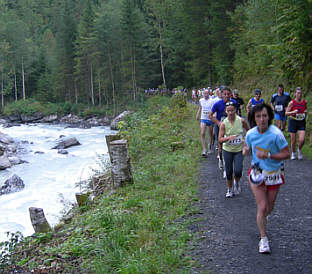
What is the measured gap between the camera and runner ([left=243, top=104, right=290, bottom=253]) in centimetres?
401

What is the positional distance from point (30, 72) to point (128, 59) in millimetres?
23603

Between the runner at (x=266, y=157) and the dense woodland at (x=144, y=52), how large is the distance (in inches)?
408

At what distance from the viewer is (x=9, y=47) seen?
55.1 meters

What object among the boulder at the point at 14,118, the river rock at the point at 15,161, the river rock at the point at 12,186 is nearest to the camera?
the river rock at the point at 12,186

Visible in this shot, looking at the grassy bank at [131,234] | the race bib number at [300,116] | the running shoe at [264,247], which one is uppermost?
the race bib number at [300,116]

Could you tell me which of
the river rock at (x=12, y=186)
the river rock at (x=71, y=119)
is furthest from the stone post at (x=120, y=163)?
the river rock at (x=71, y=119)

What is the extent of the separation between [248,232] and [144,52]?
42048mm

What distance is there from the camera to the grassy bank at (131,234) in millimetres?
4344

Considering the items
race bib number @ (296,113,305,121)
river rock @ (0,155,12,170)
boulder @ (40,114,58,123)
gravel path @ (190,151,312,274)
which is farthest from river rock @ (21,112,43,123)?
gravel path @ (190,151,312,274)

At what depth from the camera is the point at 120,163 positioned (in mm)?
7594

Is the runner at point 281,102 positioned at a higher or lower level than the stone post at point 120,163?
higher

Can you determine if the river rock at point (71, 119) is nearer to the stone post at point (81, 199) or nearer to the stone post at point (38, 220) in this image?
the stone post at point (81, 199)

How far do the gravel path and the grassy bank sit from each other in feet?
0.88

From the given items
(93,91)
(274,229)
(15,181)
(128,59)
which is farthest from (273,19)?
(93,91)
